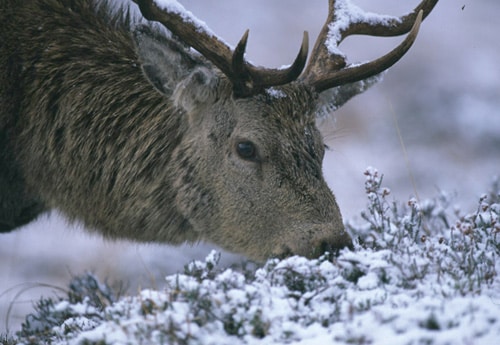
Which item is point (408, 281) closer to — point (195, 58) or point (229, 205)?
point (229, 205)

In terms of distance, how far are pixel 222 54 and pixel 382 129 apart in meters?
10.9

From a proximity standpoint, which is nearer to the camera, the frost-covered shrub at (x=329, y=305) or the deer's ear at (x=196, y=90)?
the frost-covered shrub at (x=329, y=305)

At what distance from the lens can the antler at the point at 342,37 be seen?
218 inches

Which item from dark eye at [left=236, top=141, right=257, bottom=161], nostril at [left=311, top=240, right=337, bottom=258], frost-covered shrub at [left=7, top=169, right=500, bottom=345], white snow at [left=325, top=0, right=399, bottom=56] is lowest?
frost-covered shrub at [left=7, top=169, right=500, bottom=345]

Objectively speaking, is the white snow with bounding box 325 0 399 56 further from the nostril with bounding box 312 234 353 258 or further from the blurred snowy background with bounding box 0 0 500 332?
the nostril with bounding box 312 234 353 258

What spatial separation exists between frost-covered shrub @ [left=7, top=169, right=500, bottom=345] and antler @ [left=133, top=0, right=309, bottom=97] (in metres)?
1.41

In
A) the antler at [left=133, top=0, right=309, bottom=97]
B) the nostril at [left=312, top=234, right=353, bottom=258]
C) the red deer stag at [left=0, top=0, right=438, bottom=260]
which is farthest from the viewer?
the red deer stag at [left=0, top=0, right=438, bottom=260]

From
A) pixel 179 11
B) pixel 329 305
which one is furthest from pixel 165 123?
pixel 329 305

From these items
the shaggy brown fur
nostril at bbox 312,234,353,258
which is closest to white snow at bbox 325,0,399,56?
the shaggy brown fur

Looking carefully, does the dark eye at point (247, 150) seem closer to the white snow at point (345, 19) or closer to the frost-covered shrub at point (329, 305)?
the frost-covered shrub at point (329, 305)

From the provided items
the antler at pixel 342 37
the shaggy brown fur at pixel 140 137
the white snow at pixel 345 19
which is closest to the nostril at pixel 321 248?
the shaggy brown fur at pixel 140 137

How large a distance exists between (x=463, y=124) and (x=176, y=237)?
10.5 meters

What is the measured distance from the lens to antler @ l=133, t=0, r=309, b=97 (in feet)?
17.2

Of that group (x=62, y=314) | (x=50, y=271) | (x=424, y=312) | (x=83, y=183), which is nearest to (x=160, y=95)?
(x=83, y=183)
